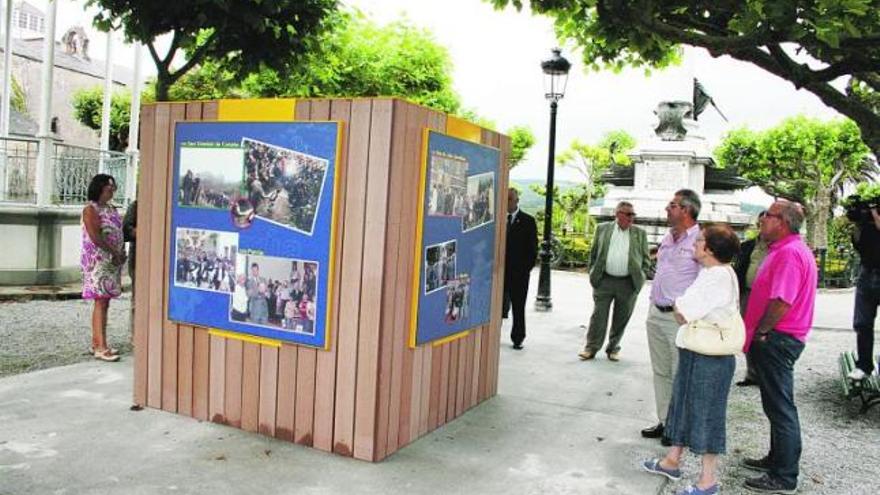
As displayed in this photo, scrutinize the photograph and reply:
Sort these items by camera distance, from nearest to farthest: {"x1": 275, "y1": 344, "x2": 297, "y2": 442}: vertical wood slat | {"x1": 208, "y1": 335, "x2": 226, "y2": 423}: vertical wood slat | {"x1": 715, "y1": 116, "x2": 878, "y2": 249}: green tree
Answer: {"x1": 275, "y1": 344, "x2": 297, "y2": 442}: vertical wood slat < {"x1": 208, "y1": 335, "x2": 226, "y2": 423}: vertical wood slat < {"x1": 715, "y1": 116, "x2": 878, "y2": 249}: green tree

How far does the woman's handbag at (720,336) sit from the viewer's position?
13.3 ft

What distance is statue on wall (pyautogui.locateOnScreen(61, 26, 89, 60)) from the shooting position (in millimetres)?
63750

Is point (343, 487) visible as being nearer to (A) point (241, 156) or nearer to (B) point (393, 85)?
(A) point (241, 156)

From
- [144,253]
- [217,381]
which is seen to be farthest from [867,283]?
[144,253]

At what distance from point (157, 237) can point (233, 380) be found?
3.89ft

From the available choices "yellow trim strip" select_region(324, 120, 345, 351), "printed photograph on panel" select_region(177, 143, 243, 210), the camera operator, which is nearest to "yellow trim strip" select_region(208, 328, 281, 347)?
"yellow trim strip" select_region(324, 120, 345, 351)

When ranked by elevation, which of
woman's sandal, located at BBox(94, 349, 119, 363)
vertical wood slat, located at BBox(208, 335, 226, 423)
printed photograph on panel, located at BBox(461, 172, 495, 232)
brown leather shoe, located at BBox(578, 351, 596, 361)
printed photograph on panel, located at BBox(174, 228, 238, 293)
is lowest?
woman's sandal, located at BBox(94, 349, 119, 363)

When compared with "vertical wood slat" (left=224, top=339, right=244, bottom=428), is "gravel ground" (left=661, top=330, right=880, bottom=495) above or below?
below

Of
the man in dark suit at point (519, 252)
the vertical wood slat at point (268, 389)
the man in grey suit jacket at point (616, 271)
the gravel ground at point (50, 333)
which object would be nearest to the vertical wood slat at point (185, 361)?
the vertical wood slat at point (268, 389)

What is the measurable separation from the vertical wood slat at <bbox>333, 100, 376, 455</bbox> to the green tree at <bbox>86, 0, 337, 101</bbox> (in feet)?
10.7

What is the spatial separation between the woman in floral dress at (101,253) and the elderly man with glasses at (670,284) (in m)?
4.92

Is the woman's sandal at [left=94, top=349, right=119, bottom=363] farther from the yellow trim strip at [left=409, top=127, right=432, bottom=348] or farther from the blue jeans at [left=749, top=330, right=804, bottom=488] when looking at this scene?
the blue jeans at [left=749, top=330, right=804, bottom=488]

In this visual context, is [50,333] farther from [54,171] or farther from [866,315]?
[866,315]

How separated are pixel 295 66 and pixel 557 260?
530 inches
